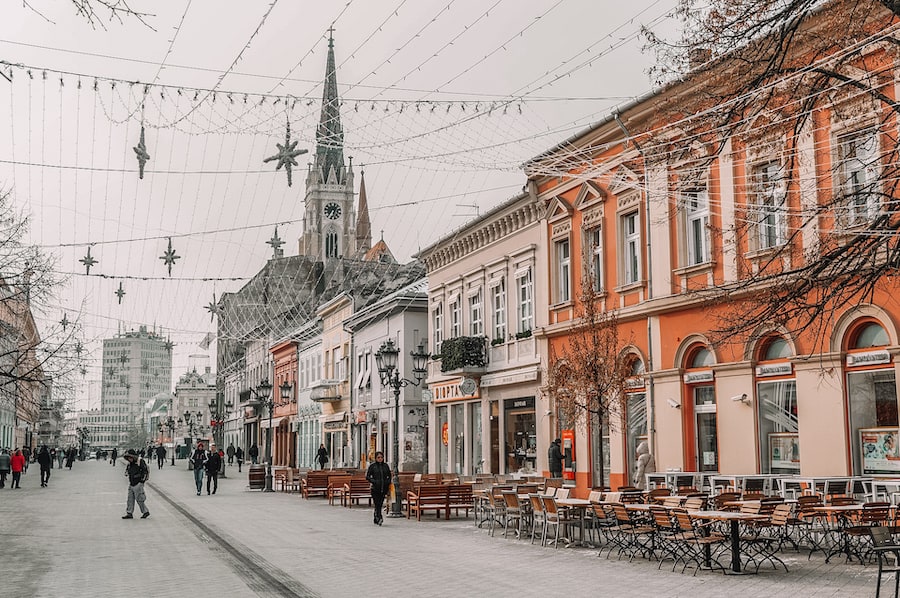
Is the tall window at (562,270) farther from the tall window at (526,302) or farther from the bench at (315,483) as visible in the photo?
the bench at (315,483)

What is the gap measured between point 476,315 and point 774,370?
52.2 ft

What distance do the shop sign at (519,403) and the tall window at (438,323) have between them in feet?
21.7

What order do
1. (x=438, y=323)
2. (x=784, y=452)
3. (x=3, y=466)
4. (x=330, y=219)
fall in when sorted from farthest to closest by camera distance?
(x=330, y=219), (x=3, y=466), (x=438, y=323), (x=784, y=452)

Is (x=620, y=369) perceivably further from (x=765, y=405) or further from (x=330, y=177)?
(x=330, y=177)

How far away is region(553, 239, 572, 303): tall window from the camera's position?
95.6 ft

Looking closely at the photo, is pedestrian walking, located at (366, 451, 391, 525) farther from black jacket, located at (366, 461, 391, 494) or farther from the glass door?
the glass door

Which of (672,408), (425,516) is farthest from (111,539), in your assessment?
(672,408)

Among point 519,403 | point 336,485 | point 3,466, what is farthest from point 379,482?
point 3,466

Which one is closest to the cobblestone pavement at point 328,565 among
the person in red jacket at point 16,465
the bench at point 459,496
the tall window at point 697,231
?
the bench at point 459,496

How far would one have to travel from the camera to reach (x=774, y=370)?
67.7 ft

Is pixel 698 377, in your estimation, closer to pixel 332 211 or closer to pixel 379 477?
pixel 379 477

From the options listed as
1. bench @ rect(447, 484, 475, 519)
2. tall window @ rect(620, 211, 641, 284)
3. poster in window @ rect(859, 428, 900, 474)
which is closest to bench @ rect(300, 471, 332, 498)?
bench @ rect(447, 484, 475, 519)

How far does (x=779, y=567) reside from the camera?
13133 mm

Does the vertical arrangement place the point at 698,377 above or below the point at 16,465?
above
